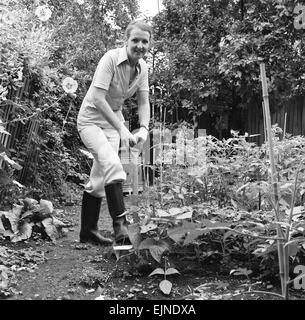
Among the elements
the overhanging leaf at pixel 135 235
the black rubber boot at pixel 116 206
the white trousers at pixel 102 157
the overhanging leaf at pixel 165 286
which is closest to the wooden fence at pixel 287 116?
the white trousers at pixel 102 157

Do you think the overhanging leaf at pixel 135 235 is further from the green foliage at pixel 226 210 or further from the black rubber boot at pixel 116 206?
the black rubber boot at pixel 116 206

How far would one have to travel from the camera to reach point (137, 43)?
3.06 metres

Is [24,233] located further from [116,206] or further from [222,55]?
[222,55]

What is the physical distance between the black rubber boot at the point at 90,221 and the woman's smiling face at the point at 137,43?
1029 mm

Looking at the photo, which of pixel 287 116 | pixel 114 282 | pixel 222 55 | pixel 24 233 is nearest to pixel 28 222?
pixel 24 233

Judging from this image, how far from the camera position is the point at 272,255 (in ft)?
7.01

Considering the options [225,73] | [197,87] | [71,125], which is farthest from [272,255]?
[197,87]

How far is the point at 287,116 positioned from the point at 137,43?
18.0 ft

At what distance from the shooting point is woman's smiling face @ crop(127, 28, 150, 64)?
120 inches

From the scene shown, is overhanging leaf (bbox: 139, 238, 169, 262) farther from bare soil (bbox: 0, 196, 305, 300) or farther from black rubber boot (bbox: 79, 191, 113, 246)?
black rubber boot (bbox: 79, 191, 113, 246)

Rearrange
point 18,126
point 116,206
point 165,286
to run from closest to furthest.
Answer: point 165,286 < point 116,206 < point 18,126

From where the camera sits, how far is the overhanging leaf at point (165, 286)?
2.09 metres

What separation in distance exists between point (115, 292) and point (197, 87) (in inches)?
225
